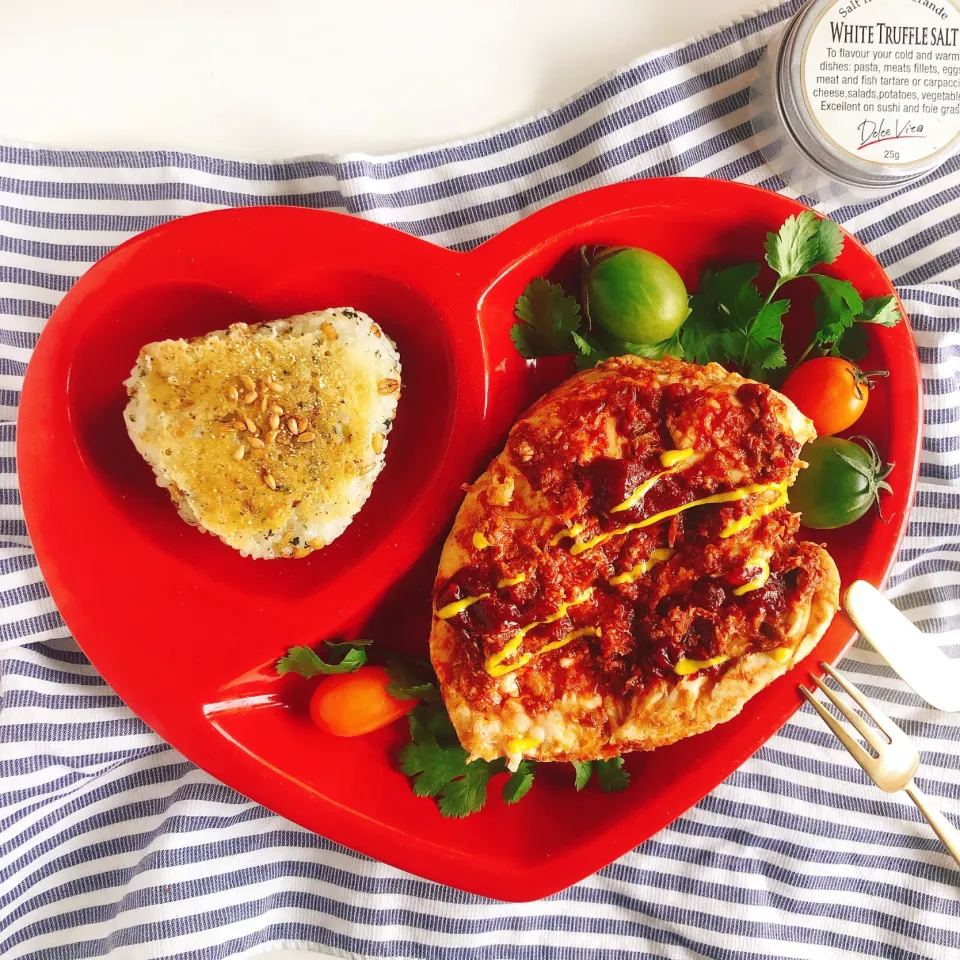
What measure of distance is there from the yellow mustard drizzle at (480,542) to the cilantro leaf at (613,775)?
2.60 feet

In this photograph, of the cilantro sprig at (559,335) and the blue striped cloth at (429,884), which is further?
the blue striped cloth at (429,884)

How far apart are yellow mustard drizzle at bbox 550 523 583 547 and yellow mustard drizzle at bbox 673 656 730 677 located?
430 millimetres

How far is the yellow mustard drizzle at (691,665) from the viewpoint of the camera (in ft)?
7.03

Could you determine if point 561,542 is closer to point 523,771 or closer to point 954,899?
point 523,771

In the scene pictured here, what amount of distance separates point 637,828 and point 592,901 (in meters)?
0.62

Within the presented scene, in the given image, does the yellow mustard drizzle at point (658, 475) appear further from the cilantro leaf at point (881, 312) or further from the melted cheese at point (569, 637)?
the cilantro leaf at point (881, 312)

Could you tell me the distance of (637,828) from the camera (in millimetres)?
2334

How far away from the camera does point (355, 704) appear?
7.63ft

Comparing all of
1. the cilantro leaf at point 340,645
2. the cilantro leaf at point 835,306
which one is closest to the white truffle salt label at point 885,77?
the cilantro leaf at point 835,306

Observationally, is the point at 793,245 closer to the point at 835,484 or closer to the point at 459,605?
the point at 835,484

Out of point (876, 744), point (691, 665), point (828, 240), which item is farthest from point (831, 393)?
point (876, 744)

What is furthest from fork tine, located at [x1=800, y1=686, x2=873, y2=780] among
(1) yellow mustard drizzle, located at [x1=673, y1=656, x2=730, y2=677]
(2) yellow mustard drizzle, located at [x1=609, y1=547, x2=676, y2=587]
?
(2) yellow mustard drizzle, located at [x1=609, y1=547, x2=676, y2=587]

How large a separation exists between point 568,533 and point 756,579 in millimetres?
503

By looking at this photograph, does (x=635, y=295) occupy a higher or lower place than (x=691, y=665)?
higher
